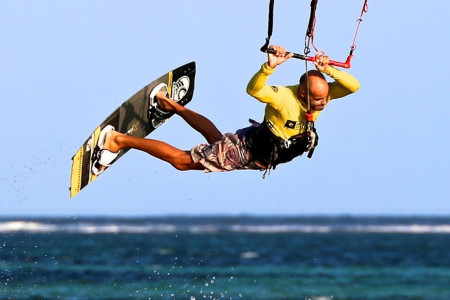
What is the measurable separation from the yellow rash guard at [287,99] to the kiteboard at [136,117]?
2.94 m

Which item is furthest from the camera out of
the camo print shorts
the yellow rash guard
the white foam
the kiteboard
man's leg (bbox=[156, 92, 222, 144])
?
the white foam

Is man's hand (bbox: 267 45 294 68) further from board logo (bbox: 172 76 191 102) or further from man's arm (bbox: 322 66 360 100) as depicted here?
board logo (bbox: 172 76 191 102)

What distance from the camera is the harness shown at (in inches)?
452

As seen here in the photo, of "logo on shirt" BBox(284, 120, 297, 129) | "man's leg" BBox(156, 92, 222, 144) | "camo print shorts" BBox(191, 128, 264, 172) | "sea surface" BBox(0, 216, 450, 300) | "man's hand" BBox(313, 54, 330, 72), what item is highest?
"man's hand" BBox(313, 54, 330, 72)

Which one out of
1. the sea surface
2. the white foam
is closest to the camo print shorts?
the sea surface

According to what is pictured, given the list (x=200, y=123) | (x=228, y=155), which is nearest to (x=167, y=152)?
(x=200, y=123)

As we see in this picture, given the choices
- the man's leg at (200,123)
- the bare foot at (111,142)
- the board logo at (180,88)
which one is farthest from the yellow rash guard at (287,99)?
the board logo at (180,88)

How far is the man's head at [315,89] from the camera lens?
11055 millimetres

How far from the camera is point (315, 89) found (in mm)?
11055

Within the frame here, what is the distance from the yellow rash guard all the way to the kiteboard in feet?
9.66

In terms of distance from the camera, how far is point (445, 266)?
39781mm

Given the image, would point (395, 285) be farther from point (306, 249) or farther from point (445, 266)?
point (306, 249)

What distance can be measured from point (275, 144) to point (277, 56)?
1.40m

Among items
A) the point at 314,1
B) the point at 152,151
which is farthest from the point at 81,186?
the point at 314,1
